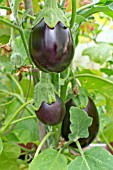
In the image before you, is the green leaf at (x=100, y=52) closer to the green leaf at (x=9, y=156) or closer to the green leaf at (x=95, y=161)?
the green leaf at (x=9, y=156)

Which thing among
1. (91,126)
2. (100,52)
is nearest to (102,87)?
(91,126)

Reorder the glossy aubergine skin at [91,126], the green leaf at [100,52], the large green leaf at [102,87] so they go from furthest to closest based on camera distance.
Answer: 1. the green leaf at [100,52]
2. the large green leaf at [102,87]
3. the glossy aubergine skin at [91,126]

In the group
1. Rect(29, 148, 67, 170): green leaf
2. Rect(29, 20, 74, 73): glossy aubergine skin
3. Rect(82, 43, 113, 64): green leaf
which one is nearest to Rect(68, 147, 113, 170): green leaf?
Rect(29, 148, 67, 170): green leaf

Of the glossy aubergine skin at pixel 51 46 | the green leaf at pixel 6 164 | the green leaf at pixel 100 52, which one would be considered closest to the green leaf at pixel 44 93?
the glossy aubergine skin at pixel 51 46

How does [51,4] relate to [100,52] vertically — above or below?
above

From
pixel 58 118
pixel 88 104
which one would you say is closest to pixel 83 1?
pixel 88 104

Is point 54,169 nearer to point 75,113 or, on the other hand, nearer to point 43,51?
point 75,113

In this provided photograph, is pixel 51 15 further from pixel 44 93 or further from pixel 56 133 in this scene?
pixel 56 133
